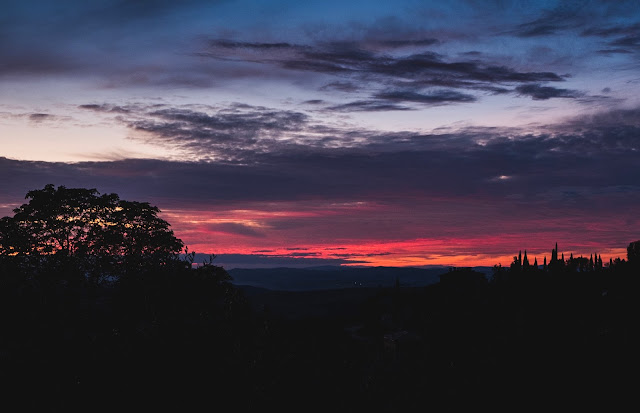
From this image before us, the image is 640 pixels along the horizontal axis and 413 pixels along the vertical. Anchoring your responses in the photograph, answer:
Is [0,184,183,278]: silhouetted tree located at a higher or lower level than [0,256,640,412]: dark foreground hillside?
higher

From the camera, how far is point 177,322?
70.0ft

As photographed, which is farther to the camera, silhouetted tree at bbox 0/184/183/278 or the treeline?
silhouetted tree at bbox 0/184/183/278

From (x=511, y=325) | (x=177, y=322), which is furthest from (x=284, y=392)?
(x=511, y=325)

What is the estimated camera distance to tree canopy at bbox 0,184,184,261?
6662 centimetres

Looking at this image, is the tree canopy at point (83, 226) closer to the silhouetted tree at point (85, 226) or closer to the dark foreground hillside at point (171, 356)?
the silhouetted tree at point (85, 226)

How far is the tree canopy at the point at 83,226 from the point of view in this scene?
219 feet

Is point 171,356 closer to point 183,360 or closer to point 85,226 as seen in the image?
point 183,360

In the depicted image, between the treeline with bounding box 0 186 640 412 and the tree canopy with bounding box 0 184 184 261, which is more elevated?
the tree canopy with bounding box 0 184 184 261

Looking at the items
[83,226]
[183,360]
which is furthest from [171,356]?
[83,226]

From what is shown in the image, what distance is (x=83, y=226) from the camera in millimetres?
70688

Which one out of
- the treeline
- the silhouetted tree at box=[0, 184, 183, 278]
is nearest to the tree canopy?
the silhouetted tree at box=[0, 184, 183, 278]

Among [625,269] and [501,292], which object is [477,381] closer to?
[501,292]

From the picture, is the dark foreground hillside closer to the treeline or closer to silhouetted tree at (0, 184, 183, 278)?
the treeline

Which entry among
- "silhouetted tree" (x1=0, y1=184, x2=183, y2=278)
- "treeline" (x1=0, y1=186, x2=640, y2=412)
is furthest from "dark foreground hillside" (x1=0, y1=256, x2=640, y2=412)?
"silhouetted tree" (x1=0, y1=184, x2=183, y2=278)
